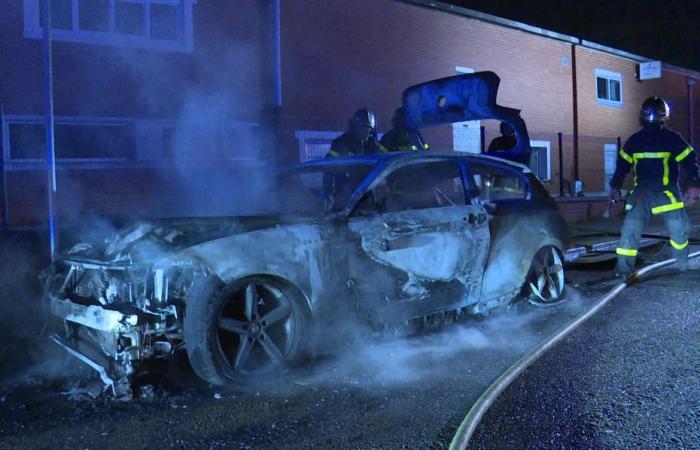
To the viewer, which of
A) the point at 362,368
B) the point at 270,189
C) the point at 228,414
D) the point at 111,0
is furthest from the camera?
the point at 111,0

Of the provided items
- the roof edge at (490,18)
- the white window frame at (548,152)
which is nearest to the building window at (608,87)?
the roof edge at (490,18)

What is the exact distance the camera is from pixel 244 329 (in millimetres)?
3750

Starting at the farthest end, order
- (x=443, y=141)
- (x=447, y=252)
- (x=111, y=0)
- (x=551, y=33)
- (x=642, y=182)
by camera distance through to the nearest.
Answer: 1. (x=551, y=33)
2. (x=443, y=141)
3. (x=111, y=0)
4. (x=642, y=182)
5. (x=447, y=252)

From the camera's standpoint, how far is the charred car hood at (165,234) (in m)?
3.64

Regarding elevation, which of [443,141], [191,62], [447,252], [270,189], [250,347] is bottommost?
[250,347]

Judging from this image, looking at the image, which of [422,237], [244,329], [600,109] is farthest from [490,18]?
[244,329]

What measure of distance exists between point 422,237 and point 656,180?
11.8ft

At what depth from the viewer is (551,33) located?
16812mm

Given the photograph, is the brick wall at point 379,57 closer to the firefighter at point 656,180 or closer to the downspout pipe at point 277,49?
the downspout pipe at point 277,49

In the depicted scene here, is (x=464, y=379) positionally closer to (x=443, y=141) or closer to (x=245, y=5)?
(x=245, y=5)

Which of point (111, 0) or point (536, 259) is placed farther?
point (111, 0)

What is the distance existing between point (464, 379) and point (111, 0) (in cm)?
816

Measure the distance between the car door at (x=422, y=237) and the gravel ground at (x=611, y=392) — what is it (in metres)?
0.85

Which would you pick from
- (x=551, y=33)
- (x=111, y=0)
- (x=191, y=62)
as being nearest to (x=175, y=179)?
(x=191, y=62)
